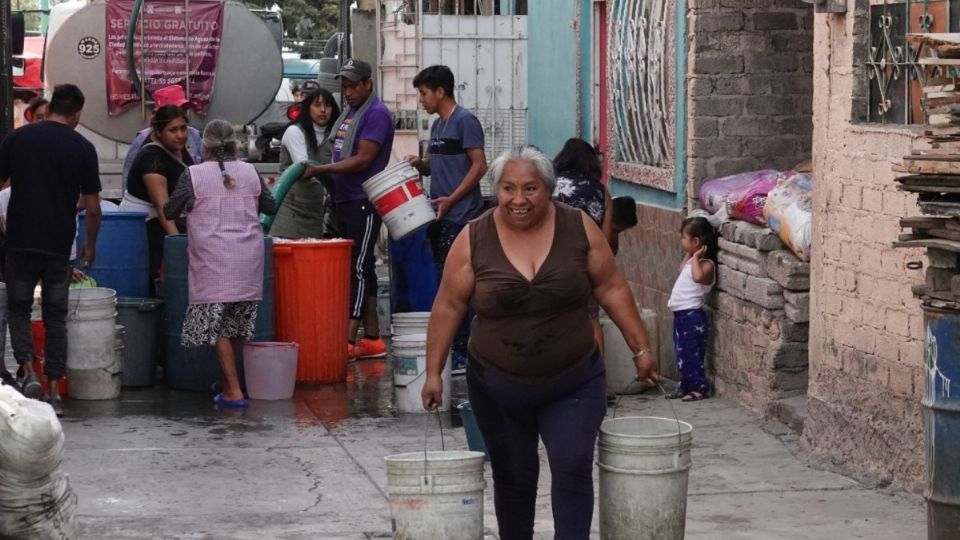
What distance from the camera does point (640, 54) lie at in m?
11.7

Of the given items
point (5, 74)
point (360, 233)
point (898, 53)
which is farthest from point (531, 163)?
point (5, 74)

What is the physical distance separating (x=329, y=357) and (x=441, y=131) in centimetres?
162

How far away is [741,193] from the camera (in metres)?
9.87

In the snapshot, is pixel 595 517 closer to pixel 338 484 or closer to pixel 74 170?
pixel 338 484

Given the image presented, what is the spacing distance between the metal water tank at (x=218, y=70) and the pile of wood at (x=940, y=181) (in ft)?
30.9

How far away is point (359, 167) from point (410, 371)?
2.15m

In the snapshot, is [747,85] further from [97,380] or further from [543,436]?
[543,436]

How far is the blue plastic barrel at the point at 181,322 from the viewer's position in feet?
33.9

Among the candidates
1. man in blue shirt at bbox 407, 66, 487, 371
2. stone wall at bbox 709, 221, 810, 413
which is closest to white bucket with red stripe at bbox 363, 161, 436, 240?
man in blue shirt at bbox 407, 66, 487, 371

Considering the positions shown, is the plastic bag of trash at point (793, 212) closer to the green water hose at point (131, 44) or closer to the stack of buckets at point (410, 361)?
the stack of buckets at point (410, 361)

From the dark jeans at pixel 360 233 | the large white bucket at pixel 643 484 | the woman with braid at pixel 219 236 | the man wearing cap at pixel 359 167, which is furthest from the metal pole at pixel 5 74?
the large white bucket at pixel 643 484

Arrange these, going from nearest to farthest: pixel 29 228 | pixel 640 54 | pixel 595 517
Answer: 1. pixel 595 517
2. pixel 29 228
3. pixel 640 54

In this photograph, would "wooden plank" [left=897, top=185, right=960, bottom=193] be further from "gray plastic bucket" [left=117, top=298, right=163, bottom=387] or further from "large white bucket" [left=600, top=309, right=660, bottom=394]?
"gray plastic bucket" [left=117, top=298, right=163, bottom=387]

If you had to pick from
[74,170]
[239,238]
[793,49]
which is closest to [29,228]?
[74,170]
